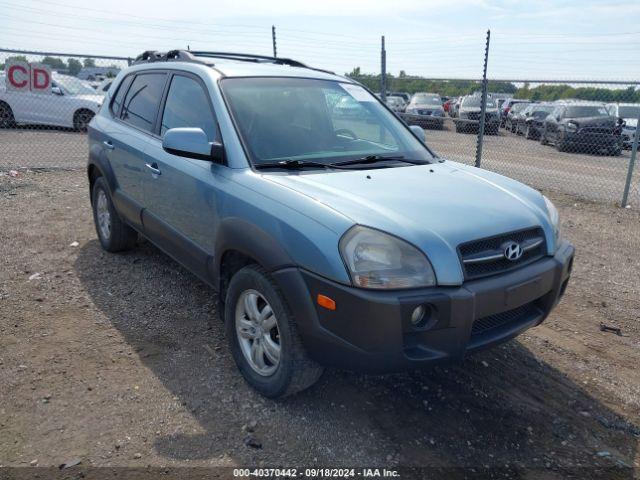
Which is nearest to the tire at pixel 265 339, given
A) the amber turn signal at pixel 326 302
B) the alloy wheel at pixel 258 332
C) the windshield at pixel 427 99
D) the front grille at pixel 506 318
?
the alloy wheel at pixel 258 332

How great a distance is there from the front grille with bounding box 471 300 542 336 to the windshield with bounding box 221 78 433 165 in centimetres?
128

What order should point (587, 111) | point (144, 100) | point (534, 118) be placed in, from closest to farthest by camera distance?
1. point (144, 100)
2. point (587, 111)
3. point (534, 118)

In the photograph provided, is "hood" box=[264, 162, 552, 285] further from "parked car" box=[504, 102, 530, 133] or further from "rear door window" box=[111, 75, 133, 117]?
"parked car" box=[504, 102, 530, 133]

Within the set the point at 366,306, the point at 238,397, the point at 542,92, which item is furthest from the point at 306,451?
the point at 542,92

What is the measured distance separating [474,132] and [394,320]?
15.0 metres

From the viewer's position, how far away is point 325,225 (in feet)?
8.09

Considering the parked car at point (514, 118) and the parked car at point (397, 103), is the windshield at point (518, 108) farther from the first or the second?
the parked car at point (397, 103)

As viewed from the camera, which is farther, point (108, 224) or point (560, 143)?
point (560, 143)

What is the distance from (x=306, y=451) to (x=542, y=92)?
44.2m

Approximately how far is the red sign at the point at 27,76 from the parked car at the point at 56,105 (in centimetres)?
444

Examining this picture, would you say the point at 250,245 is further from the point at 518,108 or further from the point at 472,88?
the point at 518,108

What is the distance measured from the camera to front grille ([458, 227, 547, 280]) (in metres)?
2.51

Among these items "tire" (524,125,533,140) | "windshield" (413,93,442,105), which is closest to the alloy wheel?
"tire" (524,125,533,140)

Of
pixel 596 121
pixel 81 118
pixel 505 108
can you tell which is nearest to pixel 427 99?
pixel 505 108
